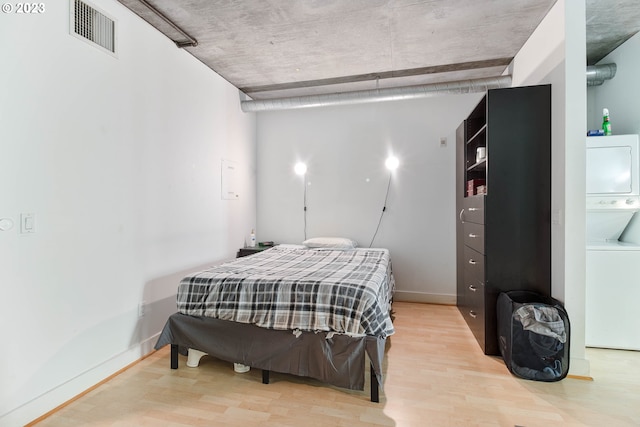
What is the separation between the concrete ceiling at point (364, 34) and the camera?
256 cm

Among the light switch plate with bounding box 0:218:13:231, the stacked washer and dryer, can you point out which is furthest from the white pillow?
the light switch plate with bounding box 0:218:13:231

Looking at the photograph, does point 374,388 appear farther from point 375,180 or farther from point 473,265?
point 375,180

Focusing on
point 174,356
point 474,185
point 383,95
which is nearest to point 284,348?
point 174,356

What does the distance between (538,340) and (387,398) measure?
115 centimetres

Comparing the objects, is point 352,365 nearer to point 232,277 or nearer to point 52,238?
point 232,277

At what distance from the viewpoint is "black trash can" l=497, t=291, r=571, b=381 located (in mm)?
2254

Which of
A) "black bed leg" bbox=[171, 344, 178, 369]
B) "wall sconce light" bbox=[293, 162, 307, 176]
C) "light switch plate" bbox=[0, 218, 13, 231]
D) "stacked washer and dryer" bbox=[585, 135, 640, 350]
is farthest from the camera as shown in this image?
"wall sconce light" bbox=[293, 162, 307, 176]

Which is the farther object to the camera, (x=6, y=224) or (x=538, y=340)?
(x=538, y=340)

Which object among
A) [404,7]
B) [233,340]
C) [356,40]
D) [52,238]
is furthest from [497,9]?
[52,238]

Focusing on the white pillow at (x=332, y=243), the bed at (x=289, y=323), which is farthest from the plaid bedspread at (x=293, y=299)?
the white pillow at (x=332, y=243)

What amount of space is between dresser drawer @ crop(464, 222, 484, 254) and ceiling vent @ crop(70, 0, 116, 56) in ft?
10.7

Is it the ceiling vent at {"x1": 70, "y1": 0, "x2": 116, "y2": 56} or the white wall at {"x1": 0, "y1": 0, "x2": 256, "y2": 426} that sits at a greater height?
the ceiling vent at {"x1": 70, "y1": 0, "x2": 116, "y2": 56}

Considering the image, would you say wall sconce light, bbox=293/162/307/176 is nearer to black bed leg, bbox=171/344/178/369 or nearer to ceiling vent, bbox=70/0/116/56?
ceiling vent, bbox=70/0/116/56

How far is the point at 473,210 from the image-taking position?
3.10 metres
